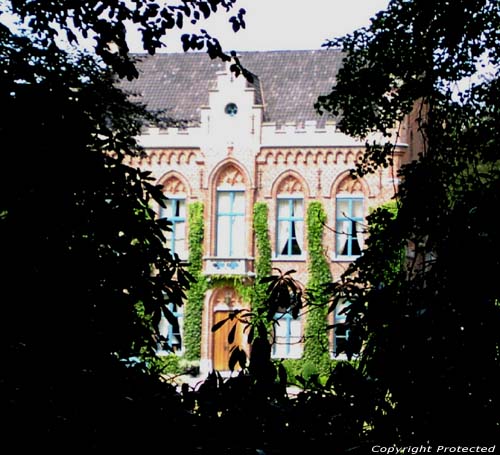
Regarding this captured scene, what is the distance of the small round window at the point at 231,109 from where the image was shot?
25.7 metres

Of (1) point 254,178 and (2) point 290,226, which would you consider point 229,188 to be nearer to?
(1) point 254,178

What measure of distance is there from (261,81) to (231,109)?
1.93 m

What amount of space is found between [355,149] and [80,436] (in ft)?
75.3

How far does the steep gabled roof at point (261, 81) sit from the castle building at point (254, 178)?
0.06 meters

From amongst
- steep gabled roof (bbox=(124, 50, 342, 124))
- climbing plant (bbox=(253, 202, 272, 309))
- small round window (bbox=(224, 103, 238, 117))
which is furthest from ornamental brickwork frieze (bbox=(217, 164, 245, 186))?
steep gabled roof (bbox=(124, 50, 342, 124))

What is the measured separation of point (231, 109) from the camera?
84.4 feet

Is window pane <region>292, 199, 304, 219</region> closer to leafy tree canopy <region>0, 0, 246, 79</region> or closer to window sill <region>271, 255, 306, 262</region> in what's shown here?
window sill <region>271, 255, 306, 262</region>

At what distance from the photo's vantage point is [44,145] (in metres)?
2.99

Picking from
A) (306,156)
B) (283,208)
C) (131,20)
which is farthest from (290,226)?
(131,20)

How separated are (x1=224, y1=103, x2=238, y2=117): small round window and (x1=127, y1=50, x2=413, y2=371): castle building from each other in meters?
0.03

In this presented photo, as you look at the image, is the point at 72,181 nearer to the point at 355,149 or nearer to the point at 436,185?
the point at 436,185

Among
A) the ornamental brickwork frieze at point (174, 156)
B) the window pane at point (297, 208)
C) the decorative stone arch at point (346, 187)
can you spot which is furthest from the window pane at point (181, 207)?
the decorative stone arch at point (346, 187)

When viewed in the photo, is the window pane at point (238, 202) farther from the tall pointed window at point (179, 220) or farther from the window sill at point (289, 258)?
the window sill at point (289, 258)

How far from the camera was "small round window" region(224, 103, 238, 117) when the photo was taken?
25.7m
